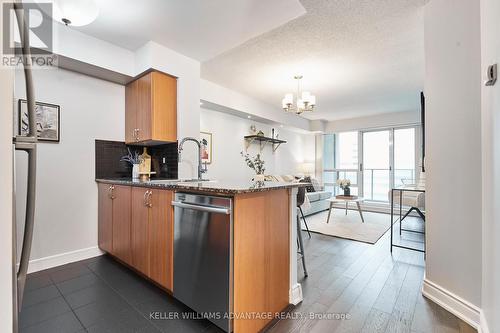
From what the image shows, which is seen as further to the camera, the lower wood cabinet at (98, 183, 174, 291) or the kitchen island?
the lower wood cabinet at (98, 183, 174, 291)

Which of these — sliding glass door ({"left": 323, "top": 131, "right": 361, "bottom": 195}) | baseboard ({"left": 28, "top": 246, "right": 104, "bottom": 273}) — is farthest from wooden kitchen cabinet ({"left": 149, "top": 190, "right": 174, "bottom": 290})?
sliding glass door ({"left": 323, "top": 131, "right": 361, "bottom": 195})

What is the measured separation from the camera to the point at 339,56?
293 cm

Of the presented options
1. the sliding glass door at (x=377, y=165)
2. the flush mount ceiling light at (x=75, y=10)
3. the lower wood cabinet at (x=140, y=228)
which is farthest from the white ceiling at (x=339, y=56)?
the lower wood cabinet at (x=140, y=228)

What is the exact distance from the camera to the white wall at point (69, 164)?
2.33 metres

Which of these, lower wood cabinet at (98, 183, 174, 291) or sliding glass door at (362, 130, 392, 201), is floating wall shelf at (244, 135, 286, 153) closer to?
sliding glass door at (362, 130, 392, 201)

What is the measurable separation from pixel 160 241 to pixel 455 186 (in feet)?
7.50

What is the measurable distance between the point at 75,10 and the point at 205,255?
197cm

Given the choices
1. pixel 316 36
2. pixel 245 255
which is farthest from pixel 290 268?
pixel 316 36

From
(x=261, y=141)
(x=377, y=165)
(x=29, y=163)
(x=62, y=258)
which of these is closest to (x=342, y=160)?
(x=377, y=165)

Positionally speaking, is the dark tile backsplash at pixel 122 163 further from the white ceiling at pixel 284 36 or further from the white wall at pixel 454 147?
the white wall at pixel 454 147

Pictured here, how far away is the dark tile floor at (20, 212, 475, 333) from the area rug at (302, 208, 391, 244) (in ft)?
3.12

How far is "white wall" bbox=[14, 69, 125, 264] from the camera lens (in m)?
2.33

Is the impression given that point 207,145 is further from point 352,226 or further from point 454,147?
point 454,147

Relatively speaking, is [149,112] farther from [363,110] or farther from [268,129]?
[363,110]
